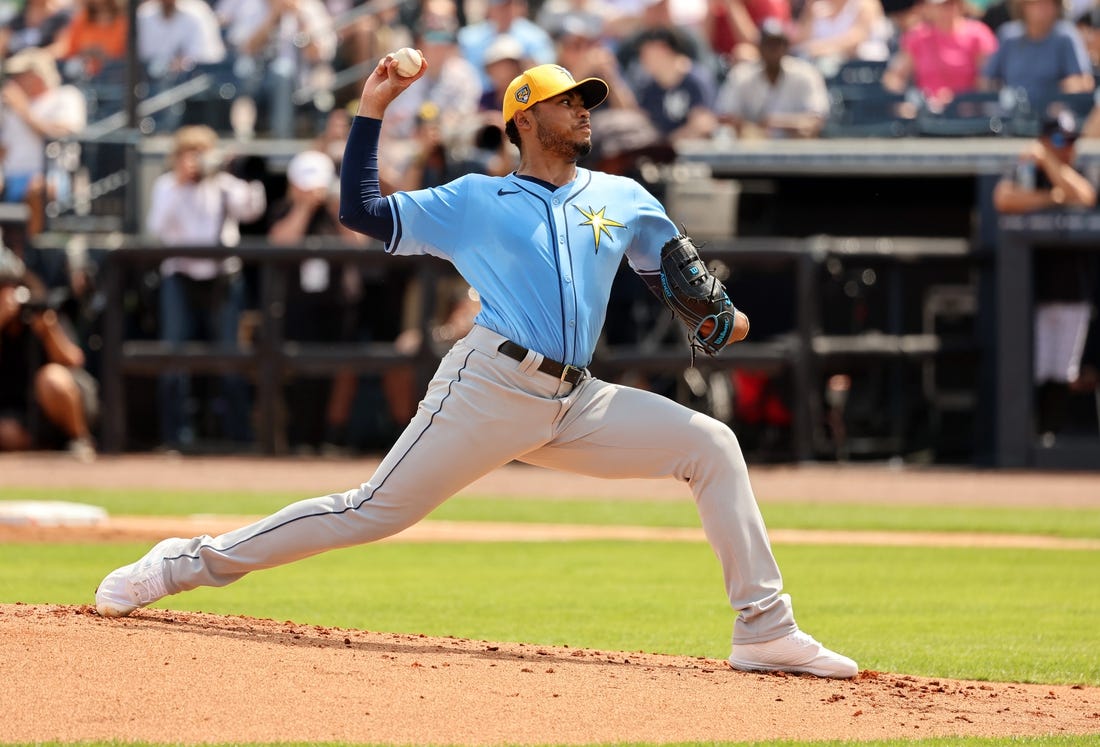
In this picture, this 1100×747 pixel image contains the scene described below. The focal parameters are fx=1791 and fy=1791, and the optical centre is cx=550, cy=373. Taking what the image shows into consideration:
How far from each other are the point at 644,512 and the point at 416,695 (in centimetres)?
658

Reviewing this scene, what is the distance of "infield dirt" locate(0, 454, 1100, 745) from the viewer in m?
4.54

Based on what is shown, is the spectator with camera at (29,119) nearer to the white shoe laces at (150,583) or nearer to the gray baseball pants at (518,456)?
the white shoe laces at (150,583)

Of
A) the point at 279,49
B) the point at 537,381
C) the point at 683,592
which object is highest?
the point at 279,49

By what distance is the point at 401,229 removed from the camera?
5387 millimetres

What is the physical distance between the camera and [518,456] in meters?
5.52

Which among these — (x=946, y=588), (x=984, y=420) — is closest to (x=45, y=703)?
(x=946, y=588)

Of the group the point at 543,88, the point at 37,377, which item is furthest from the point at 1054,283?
the point at 543,88

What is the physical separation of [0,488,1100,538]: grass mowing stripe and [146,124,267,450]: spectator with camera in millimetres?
2573

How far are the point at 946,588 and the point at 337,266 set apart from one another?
276 inches

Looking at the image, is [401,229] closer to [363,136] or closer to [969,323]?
[363,136]

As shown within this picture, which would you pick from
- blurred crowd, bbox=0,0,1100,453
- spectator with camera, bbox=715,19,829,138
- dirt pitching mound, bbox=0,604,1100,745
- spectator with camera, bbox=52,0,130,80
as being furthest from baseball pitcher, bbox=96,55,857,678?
spectator with camera, bbox=52,0,130,80

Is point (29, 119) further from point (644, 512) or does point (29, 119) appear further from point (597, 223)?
point (597, 223)

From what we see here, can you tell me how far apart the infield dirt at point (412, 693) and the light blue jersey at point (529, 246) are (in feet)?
3.31

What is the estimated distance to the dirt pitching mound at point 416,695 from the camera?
4.54 metres
